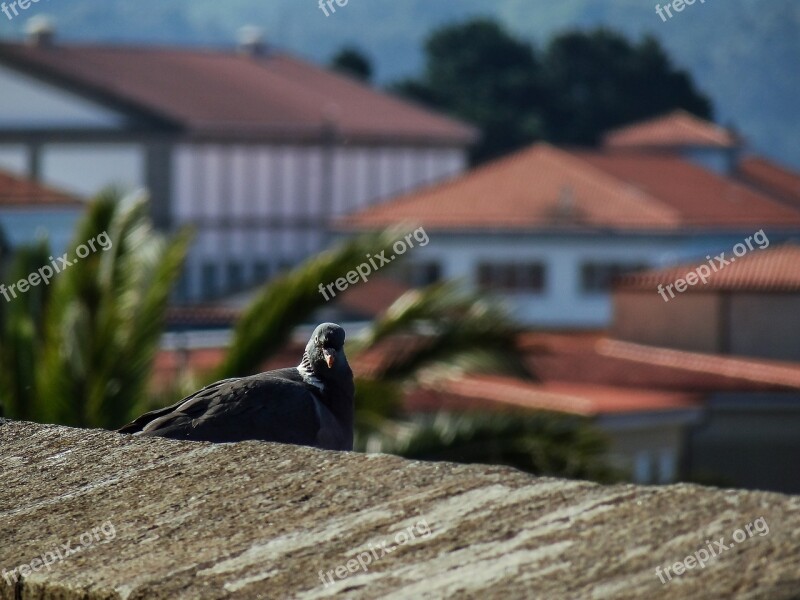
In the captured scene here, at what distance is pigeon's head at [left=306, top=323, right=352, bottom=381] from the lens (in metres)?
6.23

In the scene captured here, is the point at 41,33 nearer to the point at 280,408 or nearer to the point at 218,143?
the point at 218,143

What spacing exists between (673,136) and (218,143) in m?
26.2

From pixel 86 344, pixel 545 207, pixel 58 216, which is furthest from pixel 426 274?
pixel 86 344

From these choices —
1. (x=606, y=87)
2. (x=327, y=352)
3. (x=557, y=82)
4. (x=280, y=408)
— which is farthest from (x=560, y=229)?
(x=280, y=408)

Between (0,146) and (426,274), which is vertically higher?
(0,146)

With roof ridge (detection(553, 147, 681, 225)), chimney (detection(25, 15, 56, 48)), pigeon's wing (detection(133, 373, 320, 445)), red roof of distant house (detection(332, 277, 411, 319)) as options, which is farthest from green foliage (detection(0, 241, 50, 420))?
chimney (detection(25, 15, 56, 48))

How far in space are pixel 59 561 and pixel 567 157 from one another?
8837 cm

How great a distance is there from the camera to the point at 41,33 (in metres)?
87.0

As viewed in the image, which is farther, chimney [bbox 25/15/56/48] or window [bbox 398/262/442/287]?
chimney [bbox 25/15/56/48]

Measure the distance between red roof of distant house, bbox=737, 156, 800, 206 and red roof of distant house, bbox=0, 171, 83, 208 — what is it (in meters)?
53.9

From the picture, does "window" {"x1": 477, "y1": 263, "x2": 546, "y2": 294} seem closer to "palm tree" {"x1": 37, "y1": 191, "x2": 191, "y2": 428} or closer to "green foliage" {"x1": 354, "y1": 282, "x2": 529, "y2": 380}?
"palm tree" {"x1": 37, "y1": 191, "x2": 191, "y2": 428}

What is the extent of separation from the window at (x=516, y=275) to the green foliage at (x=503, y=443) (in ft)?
230

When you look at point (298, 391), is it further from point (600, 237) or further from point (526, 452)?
point (600, 237)

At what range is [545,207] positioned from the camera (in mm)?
85375
